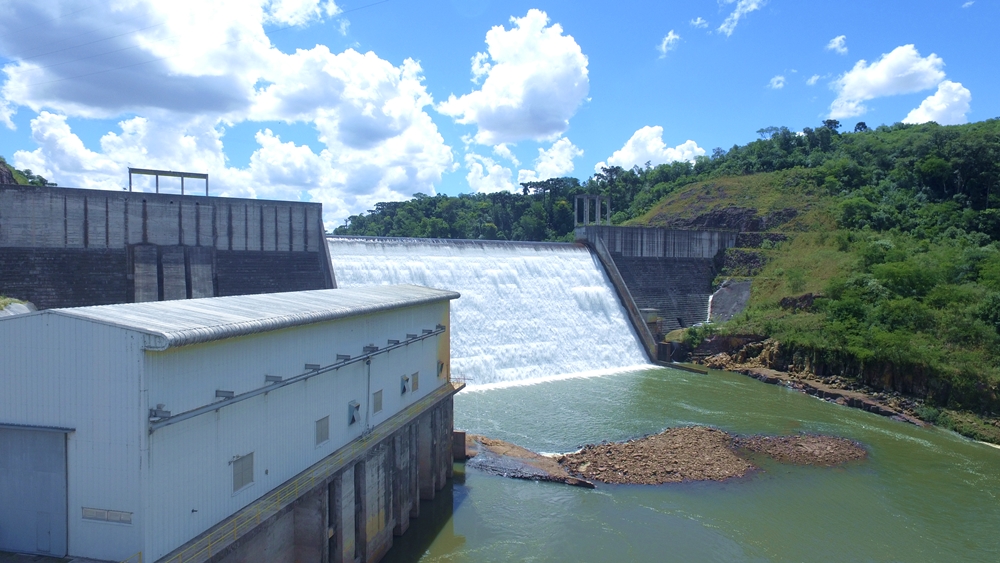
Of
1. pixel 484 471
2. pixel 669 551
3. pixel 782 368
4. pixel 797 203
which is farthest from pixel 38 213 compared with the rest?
pixel 797 203

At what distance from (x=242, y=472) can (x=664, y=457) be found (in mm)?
11093

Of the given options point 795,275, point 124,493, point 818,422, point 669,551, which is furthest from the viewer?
point 795,275

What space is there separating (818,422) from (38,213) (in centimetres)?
2451

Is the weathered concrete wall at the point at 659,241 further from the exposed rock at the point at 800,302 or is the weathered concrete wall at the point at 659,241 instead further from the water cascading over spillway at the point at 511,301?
the exposed rock at the point at 800,302

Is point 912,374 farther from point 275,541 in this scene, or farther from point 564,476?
point 275,541

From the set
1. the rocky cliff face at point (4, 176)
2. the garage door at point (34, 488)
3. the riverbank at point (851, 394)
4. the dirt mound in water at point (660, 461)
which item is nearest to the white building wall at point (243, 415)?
the garage door at point (34, 488)

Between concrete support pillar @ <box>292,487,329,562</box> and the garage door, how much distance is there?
9.60 ft

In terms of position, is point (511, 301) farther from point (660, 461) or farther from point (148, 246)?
point (148, 246)

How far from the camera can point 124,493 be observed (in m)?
6.49

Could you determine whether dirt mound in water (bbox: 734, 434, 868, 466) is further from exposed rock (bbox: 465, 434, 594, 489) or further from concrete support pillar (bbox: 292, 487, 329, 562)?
concrete support pillar (bbox: 292, 487, 329, 562)

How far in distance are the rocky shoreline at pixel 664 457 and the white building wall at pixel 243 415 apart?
4.77 metres

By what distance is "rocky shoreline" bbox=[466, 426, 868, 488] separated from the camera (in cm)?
1480

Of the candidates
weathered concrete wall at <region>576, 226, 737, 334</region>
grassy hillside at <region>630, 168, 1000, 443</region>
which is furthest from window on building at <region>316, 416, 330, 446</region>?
weathered concrete wall at <region>576, 226, 737, 334</region>

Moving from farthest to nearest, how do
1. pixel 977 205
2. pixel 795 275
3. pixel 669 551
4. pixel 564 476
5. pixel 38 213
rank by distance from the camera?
pixel 977 205 < pixel 795 275 < pixel 38 213 < pixel 564 476 < pixel 669 551
